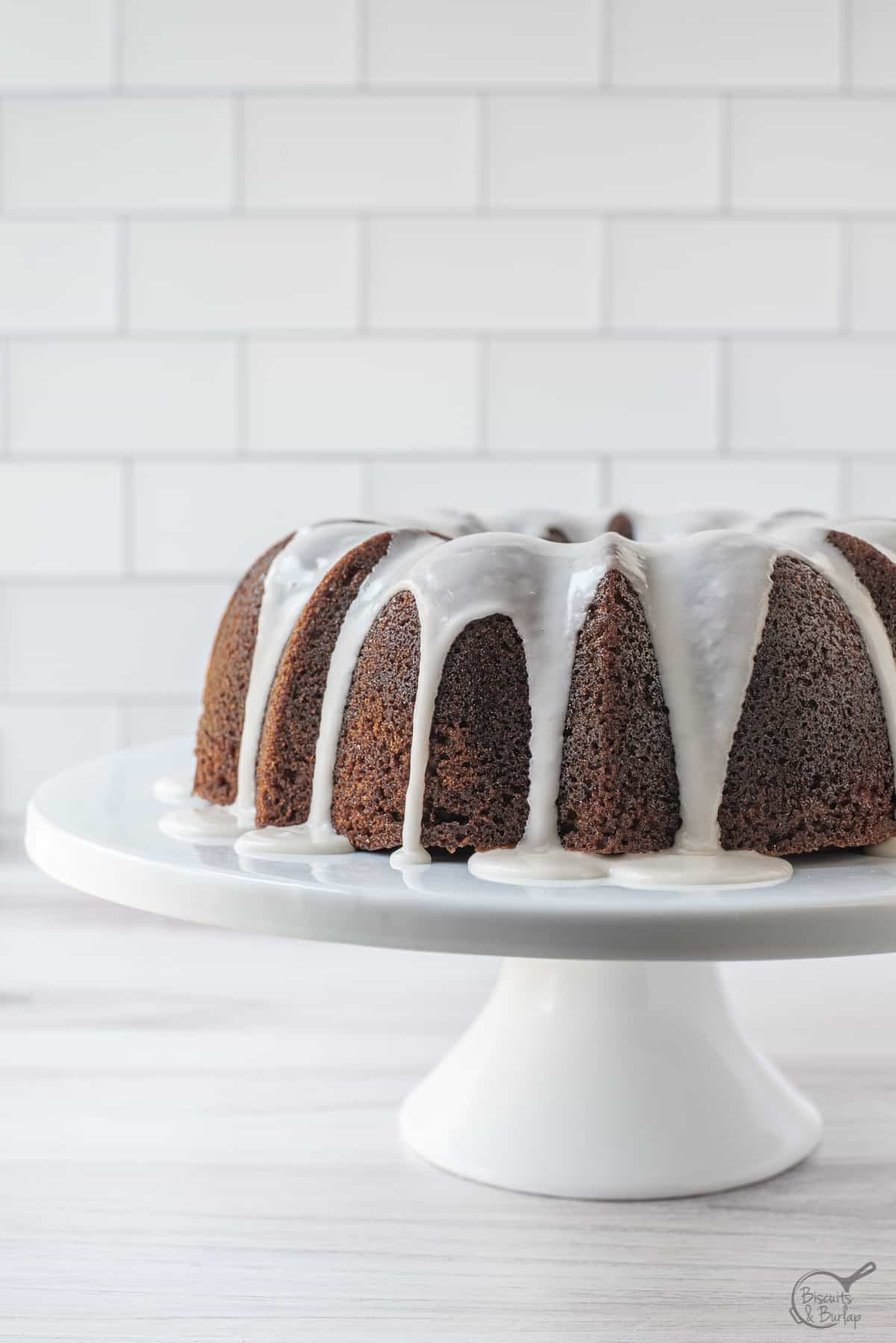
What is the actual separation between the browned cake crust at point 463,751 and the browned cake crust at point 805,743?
110 mm

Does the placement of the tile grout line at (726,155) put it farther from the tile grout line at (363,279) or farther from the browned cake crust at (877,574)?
the browned cake crust at (877,574)

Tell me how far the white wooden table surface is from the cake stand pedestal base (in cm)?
2

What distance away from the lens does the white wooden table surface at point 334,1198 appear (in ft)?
2.13

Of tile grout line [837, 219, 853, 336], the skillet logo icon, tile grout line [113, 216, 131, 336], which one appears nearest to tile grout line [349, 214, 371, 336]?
tile grout line [113, 216, 131, 336]

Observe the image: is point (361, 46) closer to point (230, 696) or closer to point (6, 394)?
point (6, 394)

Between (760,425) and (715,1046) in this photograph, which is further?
(760,425)

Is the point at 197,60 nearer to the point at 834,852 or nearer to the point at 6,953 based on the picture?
the point at 6,953

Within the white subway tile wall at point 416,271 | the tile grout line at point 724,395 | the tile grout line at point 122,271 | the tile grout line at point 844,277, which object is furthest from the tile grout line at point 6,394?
the tile grout line at point 844,277

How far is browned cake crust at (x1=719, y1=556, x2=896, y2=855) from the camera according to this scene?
661 millimetres

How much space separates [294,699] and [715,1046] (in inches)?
13.9

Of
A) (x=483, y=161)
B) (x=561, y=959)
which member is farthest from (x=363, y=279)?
(x=561, y=959)

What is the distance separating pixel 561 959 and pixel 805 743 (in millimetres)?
185

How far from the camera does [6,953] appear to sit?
3.96ft

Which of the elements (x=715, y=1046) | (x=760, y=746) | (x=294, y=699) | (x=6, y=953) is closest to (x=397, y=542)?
(x=294, y=699)
